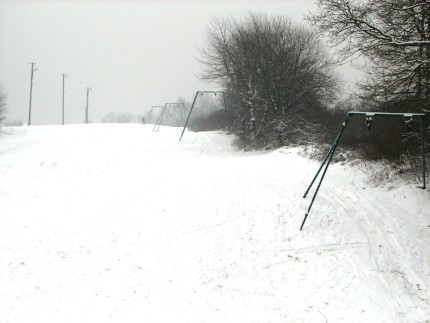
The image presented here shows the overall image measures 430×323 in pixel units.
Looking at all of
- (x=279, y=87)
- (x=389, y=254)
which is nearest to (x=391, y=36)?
(x=389, y=254)

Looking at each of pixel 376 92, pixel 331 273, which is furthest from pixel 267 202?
pixel 376 92

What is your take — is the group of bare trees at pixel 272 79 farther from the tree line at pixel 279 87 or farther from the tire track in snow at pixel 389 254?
the tire track in snow at pixel 389 254

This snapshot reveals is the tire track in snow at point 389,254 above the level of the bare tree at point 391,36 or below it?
below

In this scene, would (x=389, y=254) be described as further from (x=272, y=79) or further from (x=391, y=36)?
(x=272, y=79)

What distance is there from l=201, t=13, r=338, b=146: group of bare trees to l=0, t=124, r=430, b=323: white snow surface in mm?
11091

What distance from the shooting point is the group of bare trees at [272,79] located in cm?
2761

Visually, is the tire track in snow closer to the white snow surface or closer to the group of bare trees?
the white snow surface

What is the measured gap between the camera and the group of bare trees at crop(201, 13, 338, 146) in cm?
2761

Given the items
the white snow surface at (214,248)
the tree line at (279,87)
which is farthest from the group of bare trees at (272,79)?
the white snow surface at (214,248)

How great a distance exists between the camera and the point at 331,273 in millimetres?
8656

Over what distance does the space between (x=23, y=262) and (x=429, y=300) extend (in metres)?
9.82

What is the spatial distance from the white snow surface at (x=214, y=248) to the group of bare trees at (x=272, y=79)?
11.1 meters

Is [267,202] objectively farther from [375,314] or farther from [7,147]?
[7,147]

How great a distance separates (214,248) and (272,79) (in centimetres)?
2082
